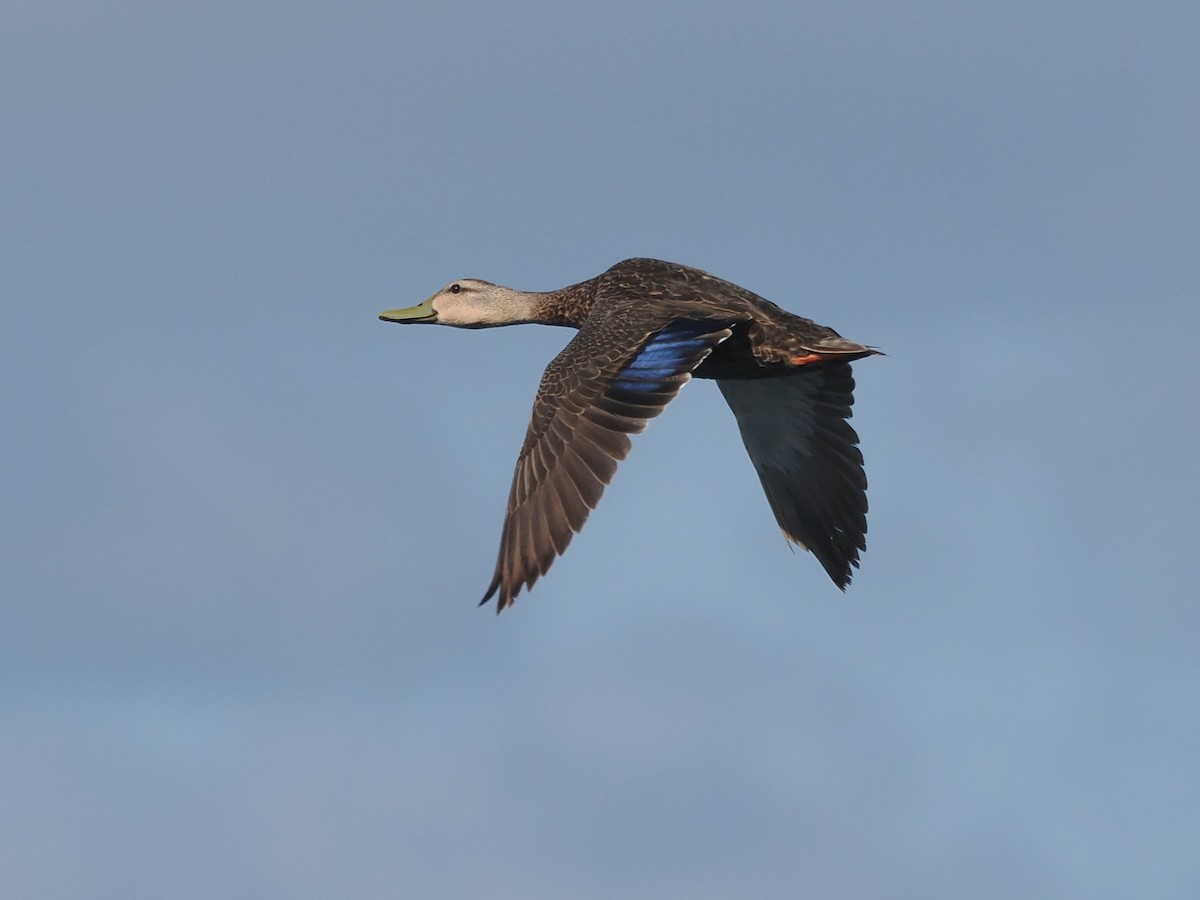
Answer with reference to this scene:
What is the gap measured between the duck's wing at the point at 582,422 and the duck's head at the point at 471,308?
4.62 metres

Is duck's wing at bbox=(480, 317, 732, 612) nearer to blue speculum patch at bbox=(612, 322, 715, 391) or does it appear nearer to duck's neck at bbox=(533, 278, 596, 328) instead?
blue speculum patch at bbox=(612, 322, 715, 391)

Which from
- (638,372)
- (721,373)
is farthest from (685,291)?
(638,372)

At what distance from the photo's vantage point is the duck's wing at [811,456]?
2411 cm

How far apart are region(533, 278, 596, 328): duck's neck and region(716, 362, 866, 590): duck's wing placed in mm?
2306

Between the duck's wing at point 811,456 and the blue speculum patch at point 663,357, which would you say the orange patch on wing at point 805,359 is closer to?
the blue speculum patch at point 663,357

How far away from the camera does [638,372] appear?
18812 millimetres

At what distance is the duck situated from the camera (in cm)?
1792

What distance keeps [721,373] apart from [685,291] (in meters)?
1.03

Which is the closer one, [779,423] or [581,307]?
[581,307]

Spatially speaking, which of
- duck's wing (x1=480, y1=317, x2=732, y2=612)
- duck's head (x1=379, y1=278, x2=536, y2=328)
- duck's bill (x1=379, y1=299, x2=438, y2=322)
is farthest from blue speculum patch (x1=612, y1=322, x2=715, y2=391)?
duck's bill (x1=379, y1=299, x2=438, y2=322)

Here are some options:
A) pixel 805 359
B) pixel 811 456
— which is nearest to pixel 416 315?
pixel 811 456

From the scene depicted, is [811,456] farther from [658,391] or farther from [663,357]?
[658,391]

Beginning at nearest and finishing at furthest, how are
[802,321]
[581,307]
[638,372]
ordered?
[638,372]
[802,321]
[581,307]

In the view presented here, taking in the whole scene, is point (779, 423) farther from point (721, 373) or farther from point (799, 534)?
point (721, 373)
